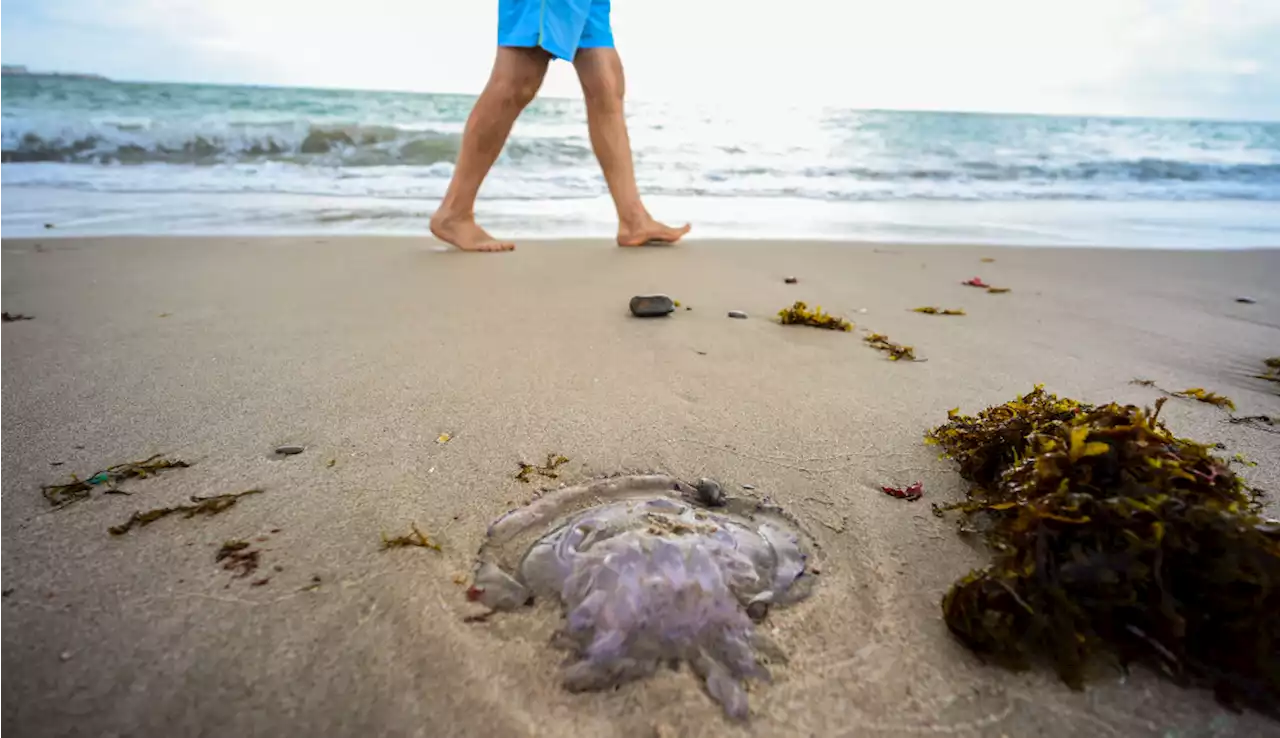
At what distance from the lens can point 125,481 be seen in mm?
1388

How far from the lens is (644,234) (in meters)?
4.52

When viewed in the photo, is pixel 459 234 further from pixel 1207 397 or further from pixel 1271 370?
pixel 1271 370

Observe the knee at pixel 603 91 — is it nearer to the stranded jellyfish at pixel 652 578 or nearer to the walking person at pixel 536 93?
the walking person at pixel 536 93

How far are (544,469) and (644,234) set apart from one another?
3.21m

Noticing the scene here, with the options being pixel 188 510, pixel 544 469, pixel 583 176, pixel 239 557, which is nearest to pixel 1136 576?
pixel 544 469

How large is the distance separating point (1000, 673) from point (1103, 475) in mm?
360

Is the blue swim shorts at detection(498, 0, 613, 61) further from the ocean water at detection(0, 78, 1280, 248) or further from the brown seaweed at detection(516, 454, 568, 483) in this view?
the brown seaweed at detection(516, 454, 568, 483)

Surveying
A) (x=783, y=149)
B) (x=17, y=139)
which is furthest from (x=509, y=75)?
(x=17, y=139)

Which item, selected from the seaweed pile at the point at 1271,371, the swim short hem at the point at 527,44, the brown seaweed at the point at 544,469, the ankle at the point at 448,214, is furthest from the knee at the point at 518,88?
the seaweed pile at the point at 1271,371

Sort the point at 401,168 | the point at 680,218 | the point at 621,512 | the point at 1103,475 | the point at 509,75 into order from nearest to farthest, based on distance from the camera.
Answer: the point at 1103,475 < the point at 621,512 < the point at 509,75 < the point at 680,218 < the point at 401,168

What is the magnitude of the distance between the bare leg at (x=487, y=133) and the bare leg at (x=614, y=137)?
0.29 meters

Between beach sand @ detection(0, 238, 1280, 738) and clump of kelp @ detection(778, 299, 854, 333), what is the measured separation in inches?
4.5

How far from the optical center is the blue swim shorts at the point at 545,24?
3723 millimetres

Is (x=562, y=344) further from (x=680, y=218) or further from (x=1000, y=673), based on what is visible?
(x=680, y=218)
